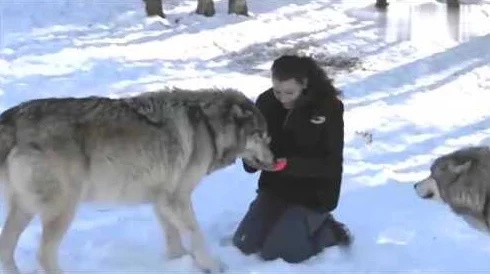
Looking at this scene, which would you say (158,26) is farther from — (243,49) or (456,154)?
(456,154)

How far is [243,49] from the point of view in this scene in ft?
52.9

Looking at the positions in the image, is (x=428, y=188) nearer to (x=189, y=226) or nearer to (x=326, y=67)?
(x=189, y=226)

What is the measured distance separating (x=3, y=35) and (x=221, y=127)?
10.4 metres

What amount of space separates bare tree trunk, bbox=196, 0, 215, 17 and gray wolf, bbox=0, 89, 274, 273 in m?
12.8

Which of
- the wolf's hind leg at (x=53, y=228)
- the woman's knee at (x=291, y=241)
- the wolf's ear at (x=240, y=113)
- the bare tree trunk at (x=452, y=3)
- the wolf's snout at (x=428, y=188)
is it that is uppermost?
the wolf's ear at (x=240, y=113)

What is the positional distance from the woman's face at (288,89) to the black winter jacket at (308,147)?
0.06 m

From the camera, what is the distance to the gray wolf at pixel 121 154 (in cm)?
522

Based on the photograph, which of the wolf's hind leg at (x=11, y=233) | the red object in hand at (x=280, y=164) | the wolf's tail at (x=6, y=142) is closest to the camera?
the wolf's tail at (x=6, y=142)

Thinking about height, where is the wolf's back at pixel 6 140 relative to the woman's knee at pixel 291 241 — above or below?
above

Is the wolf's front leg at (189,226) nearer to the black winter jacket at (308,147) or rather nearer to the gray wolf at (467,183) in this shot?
the black winter jacket at (308,147)

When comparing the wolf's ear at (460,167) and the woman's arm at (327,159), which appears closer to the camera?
the wolf's ear at (460,167)

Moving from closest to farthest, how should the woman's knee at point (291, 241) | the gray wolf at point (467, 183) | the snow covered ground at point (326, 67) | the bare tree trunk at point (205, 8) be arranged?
1. the gray wolf at point (467, 183)
2. the woman's knee at point (291, 241)
3. the snow covered ground at point (326, 67)
4. the bare tree trunk at point (205, 8)

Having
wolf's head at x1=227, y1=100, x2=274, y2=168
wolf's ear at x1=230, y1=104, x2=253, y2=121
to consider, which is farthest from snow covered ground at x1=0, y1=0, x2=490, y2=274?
wolf's ear at x1=230, y1=104, x2=253, y2=121

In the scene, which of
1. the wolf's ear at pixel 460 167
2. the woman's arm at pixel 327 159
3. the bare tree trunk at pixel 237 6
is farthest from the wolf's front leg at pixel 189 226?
the bare tree trunk at pixel 237 6
